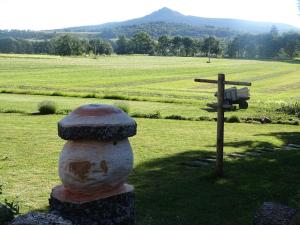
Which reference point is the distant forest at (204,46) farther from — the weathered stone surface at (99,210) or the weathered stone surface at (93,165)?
the weathered stone surface at (93,165)

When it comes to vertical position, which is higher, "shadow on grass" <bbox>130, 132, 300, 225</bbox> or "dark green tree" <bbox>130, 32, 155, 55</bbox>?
"dark green tree" <bbox>130, 32, 155, 55</bbox>

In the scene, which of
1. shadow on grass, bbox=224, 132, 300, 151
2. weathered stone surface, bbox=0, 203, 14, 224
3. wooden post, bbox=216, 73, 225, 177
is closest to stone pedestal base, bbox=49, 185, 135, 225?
weathered stone surface, bbox=0, 203, 14, 224

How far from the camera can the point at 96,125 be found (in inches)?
295

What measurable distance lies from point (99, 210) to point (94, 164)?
2.59 feet

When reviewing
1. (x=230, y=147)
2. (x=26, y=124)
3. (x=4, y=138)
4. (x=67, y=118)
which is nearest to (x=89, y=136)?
(x=67, y=118)

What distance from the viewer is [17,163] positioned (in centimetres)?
1603

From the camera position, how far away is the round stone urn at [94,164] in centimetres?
755

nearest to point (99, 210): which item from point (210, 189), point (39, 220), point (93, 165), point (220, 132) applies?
point (93, 165)

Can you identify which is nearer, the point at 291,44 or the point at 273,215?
the point at 273,215

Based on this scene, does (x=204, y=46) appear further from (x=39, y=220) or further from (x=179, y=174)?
(x=39, y=220)

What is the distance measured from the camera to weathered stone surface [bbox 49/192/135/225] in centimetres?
766

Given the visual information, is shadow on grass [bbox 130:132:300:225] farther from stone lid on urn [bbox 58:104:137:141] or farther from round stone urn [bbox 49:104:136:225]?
stone lid on urn [bbox 58:104:137:141]

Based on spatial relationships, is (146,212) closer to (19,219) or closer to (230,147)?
(19,219)

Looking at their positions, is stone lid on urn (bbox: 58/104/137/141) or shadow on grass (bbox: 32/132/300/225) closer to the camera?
stone lid on urn (bbox: 58/104/137/141)
